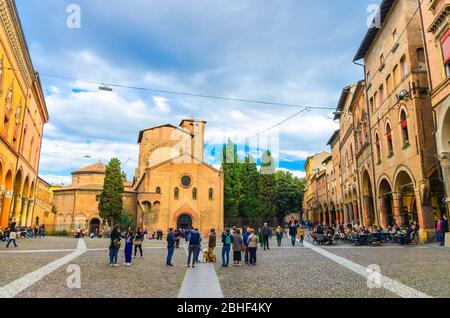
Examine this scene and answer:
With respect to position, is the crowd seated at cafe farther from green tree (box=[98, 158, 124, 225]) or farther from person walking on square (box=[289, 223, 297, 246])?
green tree (box=[98, 158, 124, 225])

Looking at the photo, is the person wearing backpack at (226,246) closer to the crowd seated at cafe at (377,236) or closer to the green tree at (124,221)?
the crowd seated at cafe at (377,236)

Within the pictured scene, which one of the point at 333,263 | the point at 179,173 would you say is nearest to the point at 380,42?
the point at 333,263

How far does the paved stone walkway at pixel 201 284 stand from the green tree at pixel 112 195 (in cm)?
2993

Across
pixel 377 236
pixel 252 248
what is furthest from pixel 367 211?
pixel 252 248

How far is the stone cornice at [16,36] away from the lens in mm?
19031

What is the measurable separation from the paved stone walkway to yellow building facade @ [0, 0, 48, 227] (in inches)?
637

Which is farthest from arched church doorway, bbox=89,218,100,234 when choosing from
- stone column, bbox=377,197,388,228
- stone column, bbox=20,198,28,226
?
stone column, bbox=377,197,388,228

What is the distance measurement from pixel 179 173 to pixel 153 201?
16.3 feet

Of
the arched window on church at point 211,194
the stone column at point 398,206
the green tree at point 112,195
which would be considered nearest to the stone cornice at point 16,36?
the green tree at point 112,195

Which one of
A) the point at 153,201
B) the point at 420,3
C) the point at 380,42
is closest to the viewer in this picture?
the point at 420,3

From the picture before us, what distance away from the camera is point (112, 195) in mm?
38625

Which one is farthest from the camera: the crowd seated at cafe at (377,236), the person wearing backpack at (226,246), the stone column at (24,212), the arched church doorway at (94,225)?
the arched church doorway at (94,225)

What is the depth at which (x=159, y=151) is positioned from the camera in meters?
53.1
